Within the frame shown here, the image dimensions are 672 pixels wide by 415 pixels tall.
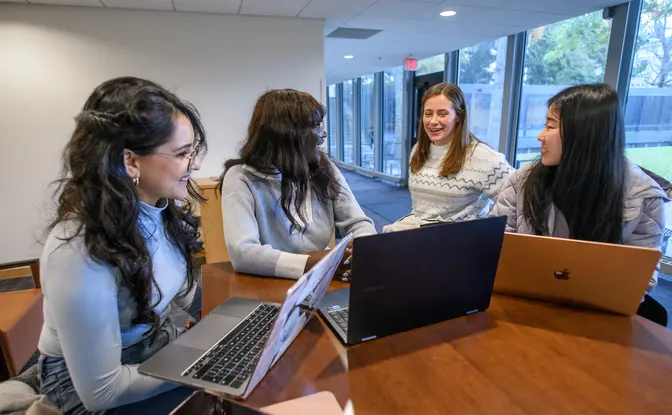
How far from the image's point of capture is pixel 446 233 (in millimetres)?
880

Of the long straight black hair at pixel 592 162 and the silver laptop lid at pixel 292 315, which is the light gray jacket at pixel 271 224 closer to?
the silver laptop lid at pixel 292 315

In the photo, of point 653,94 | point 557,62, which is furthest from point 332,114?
point 653,94

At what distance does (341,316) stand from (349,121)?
9168mm

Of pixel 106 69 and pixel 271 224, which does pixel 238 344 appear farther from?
pixel 106 69

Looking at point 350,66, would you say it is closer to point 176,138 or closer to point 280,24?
point 280,24

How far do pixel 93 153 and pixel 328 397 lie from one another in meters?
0.77

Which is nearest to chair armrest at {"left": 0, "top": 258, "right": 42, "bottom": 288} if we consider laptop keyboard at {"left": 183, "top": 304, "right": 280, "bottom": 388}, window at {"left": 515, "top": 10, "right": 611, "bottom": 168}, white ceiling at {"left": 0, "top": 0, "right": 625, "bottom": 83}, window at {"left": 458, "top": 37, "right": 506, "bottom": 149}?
laptop keyboard at {"left": 183, "top": 304, "right": 280, "bottom": 388}

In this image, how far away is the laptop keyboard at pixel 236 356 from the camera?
2.58ft

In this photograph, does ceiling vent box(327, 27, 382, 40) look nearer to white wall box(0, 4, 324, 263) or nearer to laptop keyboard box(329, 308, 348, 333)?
white wall box(0, 4, 324, 263)

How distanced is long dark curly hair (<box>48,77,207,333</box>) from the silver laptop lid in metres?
0.40

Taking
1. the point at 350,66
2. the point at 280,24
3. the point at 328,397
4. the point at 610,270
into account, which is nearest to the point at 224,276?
the point at 328,397

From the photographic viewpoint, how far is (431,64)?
252 inches

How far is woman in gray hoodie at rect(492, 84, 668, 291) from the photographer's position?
1309 mm

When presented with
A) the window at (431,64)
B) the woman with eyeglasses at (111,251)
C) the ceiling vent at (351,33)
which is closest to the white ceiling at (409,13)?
the ceiling vent at (351,33)
